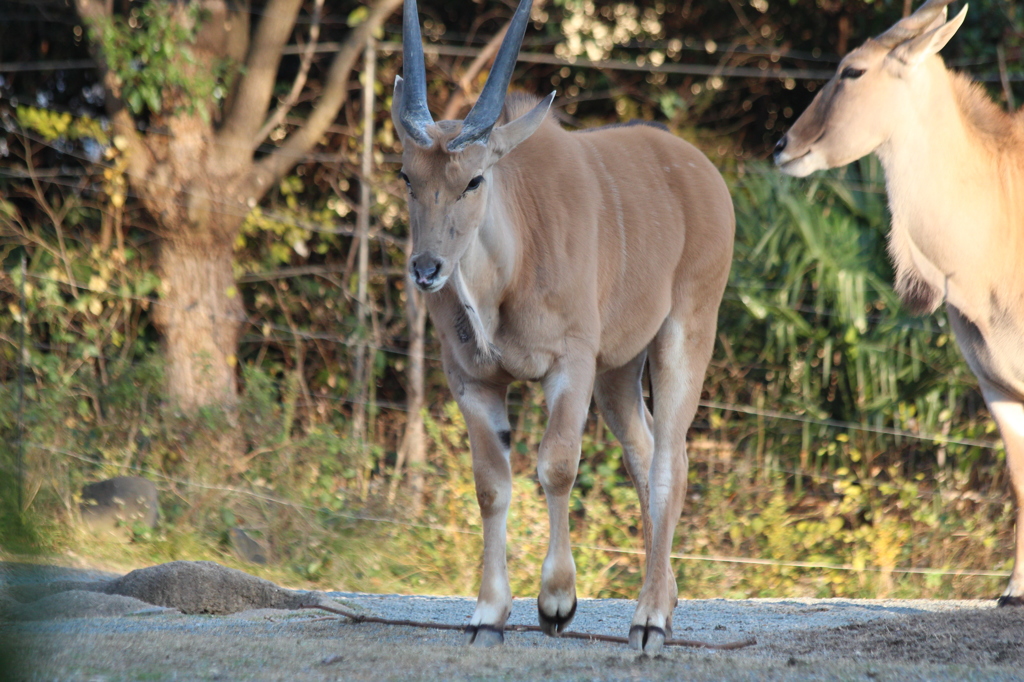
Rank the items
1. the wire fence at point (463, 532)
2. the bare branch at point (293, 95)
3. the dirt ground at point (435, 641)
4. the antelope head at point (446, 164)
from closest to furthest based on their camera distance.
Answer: the dirt ground at point (435, 641) < the antelope head at point (446, 164) < the wire fence at point (463, 532) < the bare branch at point (293, 95)

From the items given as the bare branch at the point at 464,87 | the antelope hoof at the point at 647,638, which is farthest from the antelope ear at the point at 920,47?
the bare branch at the point at 464,87

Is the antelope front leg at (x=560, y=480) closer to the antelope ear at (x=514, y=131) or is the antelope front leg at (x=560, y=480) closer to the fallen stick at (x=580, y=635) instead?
the fallen stick at (x=580, y=635)

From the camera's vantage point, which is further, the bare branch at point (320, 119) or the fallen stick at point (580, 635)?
the bare branch at point (320, 119)

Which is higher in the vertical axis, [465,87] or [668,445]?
[465,87]

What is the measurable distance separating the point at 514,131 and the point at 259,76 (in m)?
6.09

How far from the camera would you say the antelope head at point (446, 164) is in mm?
3572

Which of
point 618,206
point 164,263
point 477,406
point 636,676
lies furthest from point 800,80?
point 636,676

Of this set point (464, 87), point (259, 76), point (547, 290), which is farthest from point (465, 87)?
point (547, 290)

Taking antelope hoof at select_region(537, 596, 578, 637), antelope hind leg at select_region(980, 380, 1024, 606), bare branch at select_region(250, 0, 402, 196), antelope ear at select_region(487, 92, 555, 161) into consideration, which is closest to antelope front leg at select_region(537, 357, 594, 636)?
antelope hoof at select_region(537, 596, 578, 637)

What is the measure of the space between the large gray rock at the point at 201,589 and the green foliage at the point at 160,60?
15.8 feet

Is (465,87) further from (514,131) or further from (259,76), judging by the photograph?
(514,131)

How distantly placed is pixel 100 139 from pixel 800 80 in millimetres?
6752

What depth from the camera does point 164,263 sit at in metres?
8.92

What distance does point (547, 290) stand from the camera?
12.6ft
